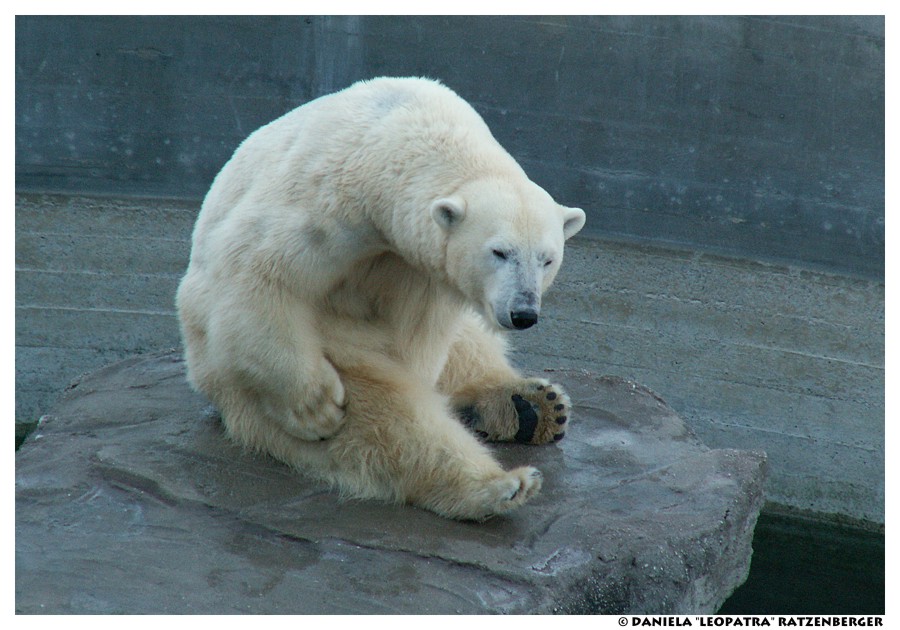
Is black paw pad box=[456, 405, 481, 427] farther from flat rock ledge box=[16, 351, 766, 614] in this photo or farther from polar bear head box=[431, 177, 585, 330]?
polar bear head box=[431, 177, 585, 330]

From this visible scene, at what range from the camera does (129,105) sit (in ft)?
22.0

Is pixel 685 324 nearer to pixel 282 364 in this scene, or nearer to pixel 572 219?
pixel 572 219

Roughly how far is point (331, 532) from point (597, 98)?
12.2 ft

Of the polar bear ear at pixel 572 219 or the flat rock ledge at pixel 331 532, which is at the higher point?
the polar bear ear at pixel 572 219

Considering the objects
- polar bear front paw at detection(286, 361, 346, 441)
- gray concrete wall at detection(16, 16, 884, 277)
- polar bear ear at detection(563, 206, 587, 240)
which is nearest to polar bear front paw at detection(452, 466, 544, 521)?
polar bear front paw at detection(286, 361, 346, 441)

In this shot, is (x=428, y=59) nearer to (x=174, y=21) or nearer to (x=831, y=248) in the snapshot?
(x=174, y=21)

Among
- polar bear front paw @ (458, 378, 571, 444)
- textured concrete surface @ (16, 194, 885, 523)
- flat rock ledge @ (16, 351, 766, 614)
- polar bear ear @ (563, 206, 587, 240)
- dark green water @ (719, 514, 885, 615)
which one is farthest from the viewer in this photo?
textured concrete surface @ (16, 194, 885, 523)

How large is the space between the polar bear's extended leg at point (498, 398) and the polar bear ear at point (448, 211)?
3.68ft

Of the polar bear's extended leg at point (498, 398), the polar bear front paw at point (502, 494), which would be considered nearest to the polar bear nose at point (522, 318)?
the polar bear front paw at point (502, 494)

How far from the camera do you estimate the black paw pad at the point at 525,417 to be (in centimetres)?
434

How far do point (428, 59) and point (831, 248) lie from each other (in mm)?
2767

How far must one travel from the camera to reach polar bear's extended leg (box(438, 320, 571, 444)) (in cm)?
434

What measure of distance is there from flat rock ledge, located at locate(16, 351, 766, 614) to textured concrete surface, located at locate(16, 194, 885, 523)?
7.47ft

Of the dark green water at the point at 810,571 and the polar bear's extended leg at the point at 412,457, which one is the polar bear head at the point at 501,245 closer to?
the polar bear's extended leg at the point at 412,457
